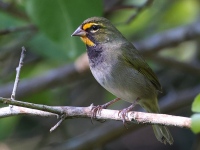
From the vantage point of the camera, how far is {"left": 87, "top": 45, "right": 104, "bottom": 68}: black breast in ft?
15.4

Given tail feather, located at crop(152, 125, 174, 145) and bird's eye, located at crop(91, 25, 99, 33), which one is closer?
tail feather, located at crop(152, 125, 174, 145)

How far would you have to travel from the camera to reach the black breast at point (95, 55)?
468 cm

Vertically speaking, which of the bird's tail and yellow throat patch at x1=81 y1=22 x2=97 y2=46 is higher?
yellow throat patch at x1=81 y1=22 x2=97 y2=46

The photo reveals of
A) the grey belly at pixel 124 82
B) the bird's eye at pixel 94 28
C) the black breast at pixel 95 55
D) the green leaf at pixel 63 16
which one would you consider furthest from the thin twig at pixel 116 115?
the green leaf at pixel 63 16

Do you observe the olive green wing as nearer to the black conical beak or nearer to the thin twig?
the black conical beak

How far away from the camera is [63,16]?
5.21m

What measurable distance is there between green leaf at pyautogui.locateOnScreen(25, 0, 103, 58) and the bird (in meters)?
0.25

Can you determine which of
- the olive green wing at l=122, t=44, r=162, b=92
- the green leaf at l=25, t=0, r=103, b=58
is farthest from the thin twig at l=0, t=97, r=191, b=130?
the green leaf at l=25, t=0, r=103, b=58

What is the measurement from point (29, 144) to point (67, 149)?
1.00m

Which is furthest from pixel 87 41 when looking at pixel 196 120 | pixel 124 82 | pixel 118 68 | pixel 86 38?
pixel 196 120

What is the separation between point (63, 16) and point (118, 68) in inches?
34.0

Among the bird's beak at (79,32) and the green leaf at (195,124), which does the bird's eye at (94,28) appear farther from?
the green leaf at (195,124)

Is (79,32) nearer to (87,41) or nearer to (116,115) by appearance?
(87,41)

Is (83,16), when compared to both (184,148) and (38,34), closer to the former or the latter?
(38,34)
